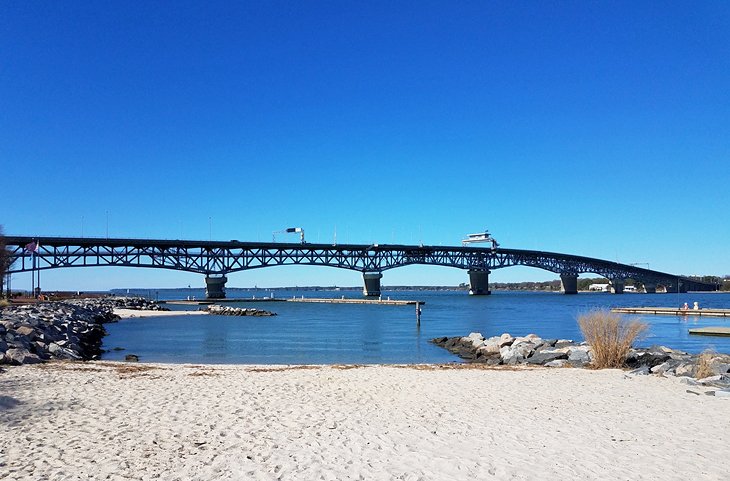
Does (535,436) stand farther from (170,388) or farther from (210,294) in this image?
(210,294)

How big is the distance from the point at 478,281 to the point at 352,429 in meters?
147

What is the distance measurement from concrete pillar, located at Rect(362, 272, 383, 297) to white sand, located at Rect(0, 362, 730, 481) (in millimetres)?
117728

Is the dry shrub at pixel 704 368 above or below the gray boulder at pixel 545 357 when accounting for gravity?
above

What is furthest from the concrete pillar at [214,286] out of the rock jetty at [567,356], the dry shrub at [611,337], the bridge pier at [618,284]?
the bridge pier at [618,284]

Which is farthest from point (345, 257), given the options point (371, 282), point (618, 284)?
point (618, 284)

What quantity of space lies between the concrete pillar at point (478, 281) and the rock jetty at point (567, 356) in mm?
122563

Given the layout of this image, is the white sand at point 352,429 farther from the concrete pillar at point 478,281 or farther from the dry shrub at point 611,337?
the concrete pillar at point 478,281

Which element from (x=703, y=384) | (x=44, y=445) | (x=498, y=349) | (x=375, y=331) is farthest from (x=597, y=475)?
(x=375, y=331)

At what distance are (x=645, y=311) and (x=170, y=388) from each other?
65427 millimetres

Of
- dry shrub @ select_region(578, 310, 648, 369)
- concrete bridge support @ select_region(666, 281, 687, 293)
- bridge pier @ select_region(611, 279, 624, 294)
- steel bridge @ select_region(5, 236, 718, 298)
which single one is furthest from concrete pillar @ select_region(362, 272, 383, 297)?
dry shrub @ select_region(578, 310, 648, 369)

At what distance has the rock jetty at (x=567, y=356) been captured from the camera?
627 inches

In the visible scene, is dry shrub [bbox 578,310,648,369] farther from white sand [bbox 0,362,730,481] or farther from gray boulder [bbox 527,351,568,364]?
white sand [bbox 0,362,730,481]

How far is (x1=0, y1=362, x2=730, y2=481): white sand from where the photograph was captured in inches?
281

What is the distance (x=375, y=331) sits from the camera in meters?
Result: 41.6
